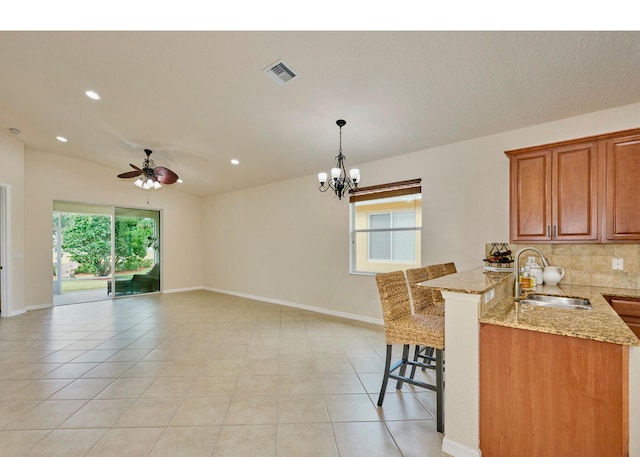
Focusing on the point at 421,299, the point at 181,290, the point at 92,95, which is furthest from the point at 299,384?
the point at 181,290

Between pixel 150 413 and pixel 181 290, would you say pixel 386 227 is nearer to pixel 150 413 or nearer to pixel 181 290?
pixel 150 413

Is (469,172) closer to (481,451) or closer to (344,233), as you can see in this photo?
(344,233)

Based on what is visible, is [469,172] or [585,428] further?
[469,172]

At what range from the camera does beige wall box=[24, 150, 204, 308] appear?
552cm

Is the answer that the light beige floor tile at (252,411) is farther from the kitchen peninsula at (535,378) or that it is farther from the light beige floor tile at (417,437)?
the kitchen peninsula at (535,378)

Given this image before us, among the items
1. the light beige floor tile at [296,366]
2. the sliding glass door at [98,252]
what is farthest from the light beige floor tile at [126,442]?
the sliding glass door at [98,252]

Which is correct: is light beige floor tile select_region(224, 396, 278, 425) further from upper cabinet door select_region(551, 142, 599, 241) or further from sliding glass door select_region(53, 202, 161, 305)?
sliding glass door select_region(53, 202, 161, 305)

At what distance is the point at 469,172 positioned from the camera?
366 centimetres

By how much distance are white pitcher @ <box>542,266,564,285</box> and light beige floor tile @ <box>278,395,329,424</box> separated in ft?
7.87

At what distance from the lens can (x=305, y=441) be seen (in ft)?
6.34

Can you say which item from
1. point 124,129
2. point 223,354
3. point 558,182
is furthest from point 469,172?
point 124,129

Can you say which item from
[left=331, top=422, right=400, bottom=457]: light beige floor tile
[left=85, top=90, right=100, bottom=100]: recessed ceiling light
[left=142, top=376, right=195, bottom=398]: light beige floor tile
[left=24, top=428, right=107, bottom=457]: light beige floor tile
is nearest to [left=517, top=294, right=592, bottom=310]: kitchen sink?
[left=331, top=422, right=400, bottom=457]: light beige floor tile

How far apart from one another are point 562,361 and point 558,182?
197cm

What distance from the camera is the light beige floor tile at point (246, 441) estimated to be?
71.9 inches
